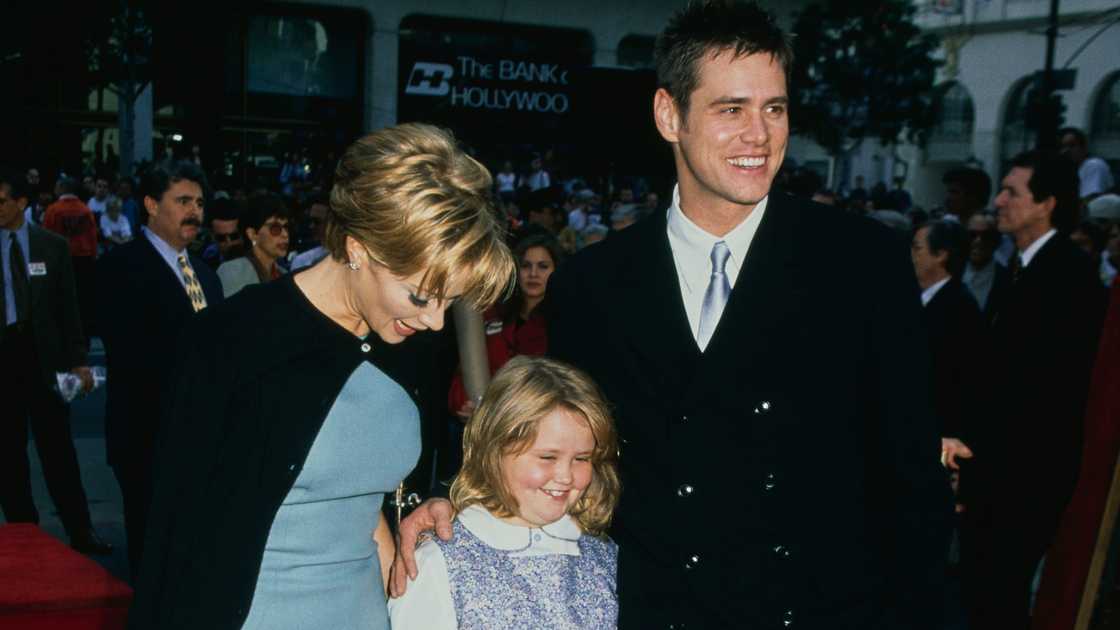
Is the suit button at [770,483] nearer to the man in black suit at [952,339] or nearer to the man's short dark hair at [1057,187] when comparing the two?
the man in black suit at [952,339]

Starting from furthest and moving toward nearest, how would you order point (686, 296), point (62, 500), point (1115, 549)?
point (62, 500) < point (1115, 549) < point (686, 296)

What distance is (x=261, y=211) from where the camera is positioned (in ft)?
23.3

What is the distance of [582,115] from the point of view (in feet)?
36.1

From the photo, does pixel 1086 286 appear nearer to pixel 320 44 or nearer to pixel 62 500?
pixel 62 500

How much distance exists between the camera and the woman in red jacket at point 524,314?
637cm

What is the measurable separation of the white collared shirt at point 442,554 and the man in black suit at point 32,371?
14.0 ft

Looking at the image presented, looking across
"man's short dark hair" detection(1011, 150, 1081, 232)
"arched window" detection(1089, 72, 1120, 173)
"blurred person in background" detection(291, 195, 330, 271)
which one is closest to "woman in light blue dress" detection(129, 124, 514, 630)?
"man's short dark hair" detection(1011, 150, 1081, 232)

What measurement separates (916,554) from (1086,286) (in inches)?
126

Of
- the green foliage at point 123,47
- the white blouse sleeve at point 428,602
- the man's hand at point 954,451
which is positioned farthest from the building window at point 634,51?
the white blouse sleeve at point 428,602

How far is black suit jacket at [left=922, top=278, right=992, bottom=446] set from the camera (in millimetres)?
5645

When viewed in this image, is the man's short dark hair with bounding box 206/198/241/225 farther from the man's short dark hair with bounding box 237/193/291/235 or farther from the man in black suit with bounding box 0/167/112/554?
the man in black suit with bounding box 0/167/112/554

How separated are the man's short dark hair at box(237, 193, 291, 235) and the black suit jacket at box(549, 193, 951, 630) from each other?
16.7 ft

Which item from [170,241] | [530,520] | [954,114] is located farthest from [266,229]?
[954,114]

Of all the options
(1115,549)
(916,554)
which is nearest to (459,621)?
(916,554)
